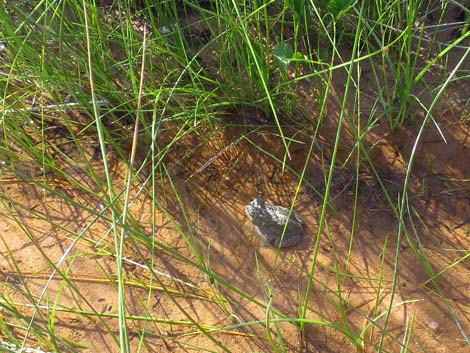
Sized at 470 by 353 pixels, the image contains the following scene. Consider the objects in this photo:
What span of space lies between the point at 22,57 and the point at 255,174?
605 mm

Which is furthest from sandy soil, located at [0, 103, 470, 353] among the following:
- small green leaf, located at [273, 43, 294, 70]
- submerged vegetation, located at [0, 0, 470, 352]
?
small green leaf, located at [273, 43, 294, 70]

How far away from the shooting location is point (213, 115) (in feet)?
4.10

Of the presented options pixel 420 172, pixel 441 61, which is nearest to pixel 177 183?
pixel 420 172

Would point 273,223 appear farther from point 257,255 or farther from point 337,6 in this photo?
point 337,6

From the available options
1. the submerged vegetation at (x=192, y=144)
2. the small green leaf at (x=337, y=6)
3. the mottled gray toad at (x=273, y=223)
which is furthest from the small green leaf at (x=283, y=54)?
the mottled gray toad at (x=273, y=223)

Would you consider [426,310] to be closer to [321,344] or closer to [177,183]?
[321,344]

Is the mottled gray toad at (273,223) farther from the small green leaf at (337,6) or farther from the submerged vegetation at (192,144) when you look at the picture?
the small green leaf at (337,6)

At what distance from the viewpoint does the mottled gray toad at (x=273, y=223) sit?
3.76ft

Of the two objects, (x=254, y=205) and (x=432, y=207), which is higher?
(x=254, y=205)

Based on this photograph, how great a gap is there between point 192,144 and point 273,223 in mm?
321

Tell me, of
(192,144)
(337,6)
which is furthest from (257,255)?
(337,6)

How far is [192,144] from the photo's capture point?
4.33 feet

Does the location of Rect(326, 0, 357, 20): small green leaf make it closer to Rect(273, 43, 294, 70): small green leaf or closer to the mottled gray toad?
Rect(273, 43, 294, 70): small green leaf

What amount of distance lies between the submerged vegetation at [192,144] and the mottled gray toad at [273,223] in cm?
4
